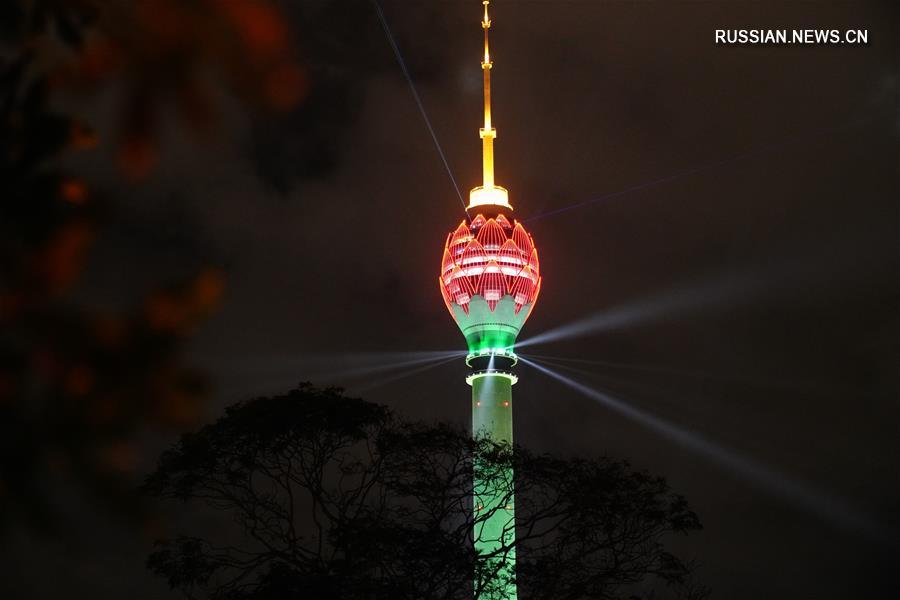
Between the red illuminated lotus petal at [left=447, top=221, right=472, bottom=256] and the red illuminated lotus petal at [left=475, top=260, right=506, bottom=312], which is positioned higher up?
the red illuminated lotus petal at [left=447, top=221, right=472, bottom=256]

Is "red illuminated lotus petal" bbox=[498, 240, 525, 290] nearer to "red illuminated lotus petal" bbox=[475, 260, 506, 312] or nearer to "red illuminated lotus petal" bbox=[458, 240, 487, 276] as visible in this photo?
"red illuminated lotus petal" bbox=[475, 260, 506, 312]

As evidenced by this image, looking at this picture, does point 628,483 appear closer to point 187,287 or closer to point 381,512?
point 381,512

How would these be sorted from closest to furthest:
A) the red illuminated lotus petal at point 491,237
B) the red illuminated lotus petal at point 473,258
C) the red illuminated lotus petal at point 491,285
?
the red illuminated lotus petal at point 491,285 → the red illuminated lotus petal at point 473,258 → the red illuminated lotus petal at point 491,237

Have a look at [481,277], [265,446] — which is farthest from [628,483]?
[481,277]

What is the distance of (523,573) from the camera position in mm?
37812

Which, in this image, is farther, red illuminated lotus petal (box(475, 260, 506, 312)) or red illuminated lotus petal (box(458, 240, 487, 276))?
red illuminated lotus petal (box(458, 240, 487, 276))

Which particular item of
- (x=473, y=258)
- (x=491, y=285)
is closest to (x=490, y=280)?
(x=491, y=285)

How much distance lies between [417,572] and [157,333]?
1274 inches

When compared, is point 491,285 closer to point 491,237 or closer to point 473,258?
point 473,258

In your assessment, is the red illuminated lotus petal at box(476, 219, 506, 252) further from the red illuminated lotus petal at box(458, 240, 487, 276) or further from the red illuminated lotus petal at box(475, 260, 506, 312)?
the red illuminated lotus petal at box(475, 260, 506, 312)

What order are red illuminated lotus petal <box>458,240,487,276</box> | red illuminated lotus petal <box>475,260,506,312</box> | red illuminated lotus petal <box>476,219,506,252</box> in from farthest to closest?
red illuminated lotus petal <box>476,219,506,252</box> < red illuminated lotus petal <box>458,240,487,276</box> < red illuminated lotus petal <box>475,260,506,312</box>

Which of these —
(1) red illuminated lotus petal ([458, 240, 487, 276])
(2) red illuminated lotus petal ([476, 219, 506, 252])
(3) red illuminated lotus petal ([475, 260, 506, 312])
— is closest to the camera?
(3) red illuminated lotus petal ([475, 260, 506, 312])

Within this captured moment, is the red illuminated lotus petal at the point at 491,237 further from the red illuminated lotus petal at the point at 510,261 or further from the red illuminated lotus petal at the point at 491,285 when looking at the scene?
the red illuminated lotus petal at the point at 491,285

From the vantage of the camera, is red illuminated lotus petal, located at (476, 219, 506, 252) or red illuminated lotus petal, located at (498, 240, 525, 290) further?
red illuminated lotus petal, located at (476, 219, 506, 252)
